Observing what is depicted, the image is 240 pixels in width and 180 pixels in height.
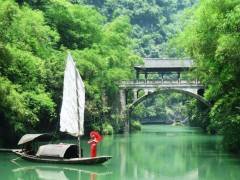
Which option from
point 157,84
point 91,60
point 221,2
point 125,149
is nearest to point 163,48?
point 157,84

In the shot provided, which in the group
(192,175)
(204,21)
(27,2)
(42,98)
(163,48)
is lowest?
(192,175)

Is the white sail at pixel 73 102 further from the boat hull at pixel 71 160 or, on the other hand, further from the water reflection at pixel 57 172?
the water reflection at pixel 57 172

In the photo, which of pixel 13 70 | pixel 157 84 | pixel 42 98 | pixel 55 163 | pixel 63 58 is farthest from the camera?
pixel 157 84

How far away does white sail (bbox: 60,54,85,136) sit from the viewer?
2172cm

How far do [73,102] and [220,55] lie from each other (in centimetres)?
620

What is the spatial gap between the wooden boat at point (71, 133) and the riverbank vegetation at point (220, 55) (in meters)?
5.70

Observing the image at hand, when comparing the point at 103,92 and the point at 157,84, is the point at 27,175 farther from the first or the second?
the point at 157,84

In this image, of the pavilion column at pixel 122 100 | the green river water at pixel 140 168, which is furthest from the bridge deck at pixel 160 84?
the green river water at pixel 140 168

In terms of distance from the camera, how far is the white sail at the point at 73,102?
2172 cm

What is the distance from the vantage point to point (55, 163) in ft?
66.8

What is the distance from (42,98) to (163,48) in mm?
69521

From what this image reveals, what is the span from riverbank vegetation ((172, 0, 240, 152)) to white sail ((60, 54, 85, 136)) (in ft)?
18.6

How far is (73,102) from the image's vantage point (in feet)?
72.6

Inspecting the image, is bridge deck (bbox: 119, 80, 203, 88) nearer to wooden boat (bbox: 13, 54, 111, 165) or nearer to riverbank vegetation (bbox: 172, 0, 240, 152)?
riverbank vegetation (bbox: 172, 0, 240, 152)
